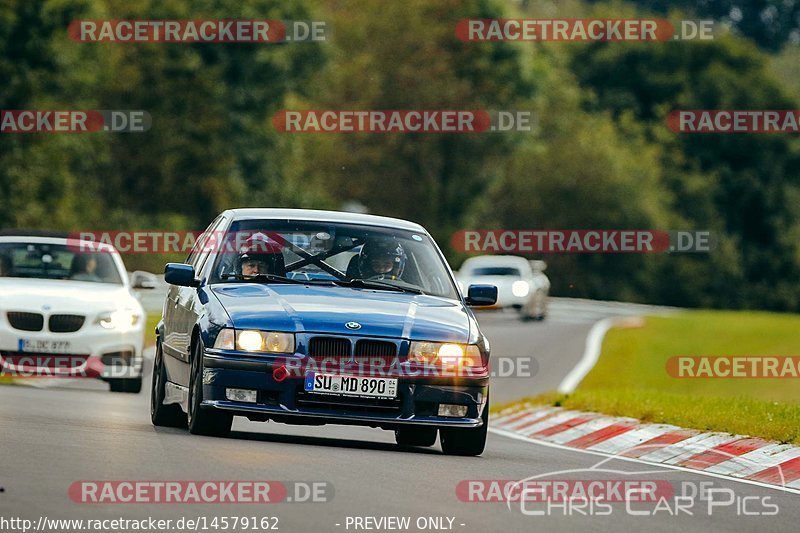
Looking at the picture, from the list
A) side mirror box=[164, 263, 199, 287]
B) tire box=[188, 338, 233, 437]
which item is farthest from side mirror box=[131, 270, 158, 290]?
tire box=[188, 338, 233, 437]

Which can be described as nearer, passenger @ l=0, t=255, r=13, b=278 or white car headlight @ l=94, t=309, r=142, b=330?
white car headlight @ l=94, t=309, r=142, b=330

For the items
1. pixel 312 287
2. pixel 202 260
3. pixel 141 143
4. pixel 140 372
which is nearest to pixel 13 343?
pixel 140 372

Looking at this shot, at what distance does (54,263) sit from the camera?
20.4m

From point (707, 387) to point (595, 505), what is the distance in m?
24.4

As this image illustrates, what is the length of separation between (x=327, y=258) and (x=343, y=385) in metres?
1.51

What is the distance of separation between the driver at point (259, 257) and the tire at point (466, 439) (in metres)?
1.65

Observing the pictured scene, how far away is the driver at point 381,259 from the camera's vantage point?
1361 cm

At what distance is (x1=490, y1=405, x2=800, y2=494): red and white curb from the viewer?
42.3ft

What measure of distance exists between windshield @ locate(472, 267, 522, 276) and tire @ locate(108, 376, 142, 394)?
28594mm

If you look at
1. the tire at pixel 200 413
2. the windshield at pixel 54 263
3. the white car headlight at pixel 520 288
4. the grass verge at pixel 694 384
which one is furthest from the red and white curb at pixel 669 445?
the white car headlight at pixel 520 288

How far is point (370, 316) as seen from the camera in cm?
1255

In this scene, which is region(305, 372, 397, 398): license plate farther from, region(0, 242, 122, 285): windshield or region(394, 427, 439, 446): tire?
region(0, 242, 122, 285): windshield

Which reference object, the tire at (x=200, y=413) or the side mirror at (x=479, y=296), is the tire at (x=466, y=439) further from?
the tire at (x=200, y=413)

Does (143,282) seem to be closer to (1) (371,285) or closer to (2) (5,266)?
(2) (5,266)
